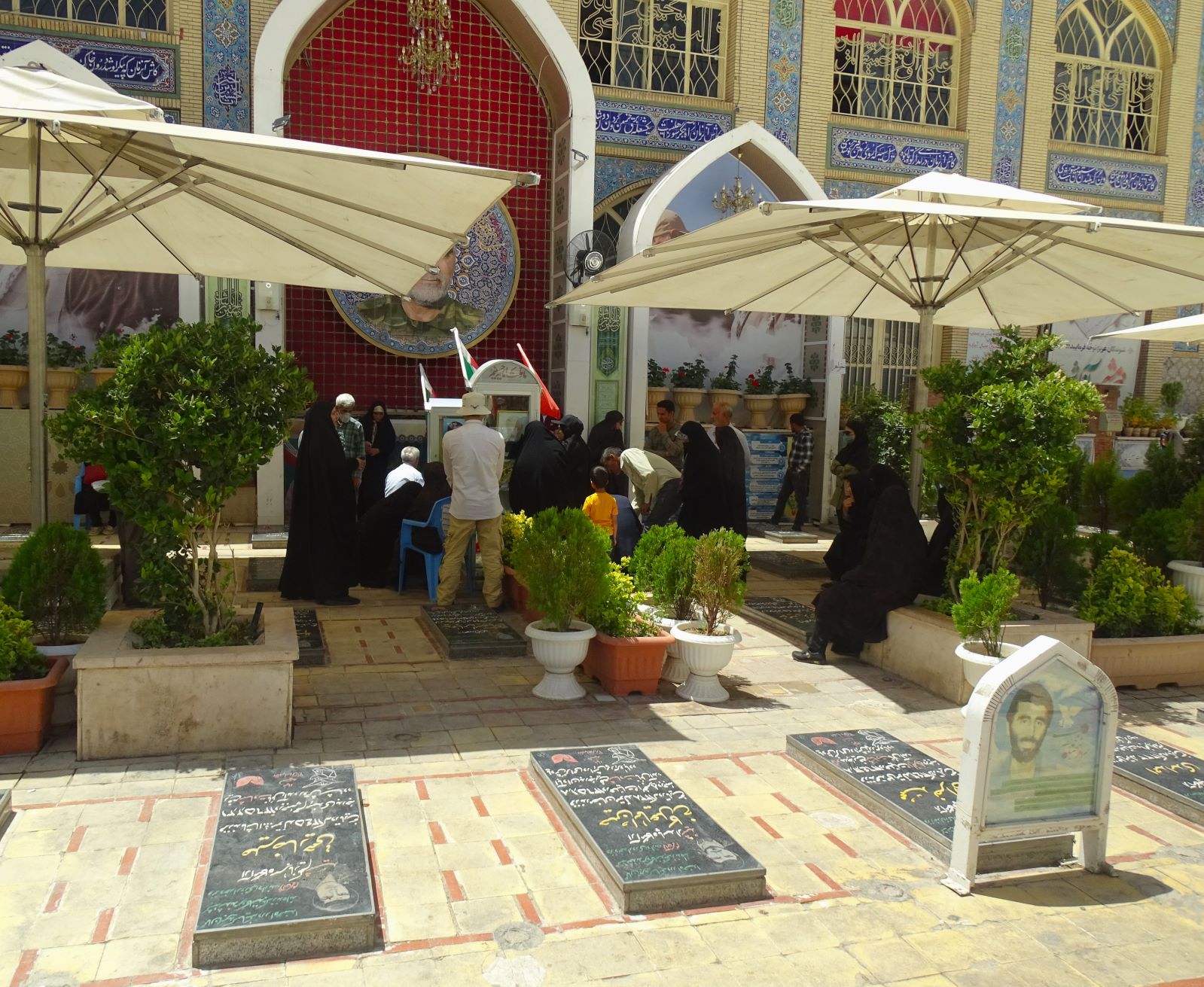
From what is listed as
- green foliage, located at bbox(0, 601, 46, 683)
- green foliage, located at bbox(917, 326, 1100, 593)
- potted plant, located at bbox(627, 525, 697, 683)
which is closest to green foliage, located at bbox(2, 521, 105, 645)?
green foliage, located at bbox(0, 601, 46, 683)

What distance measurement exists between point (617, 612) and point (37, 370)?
10.6 feet

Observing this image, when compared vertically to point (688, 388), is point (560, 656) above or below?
below

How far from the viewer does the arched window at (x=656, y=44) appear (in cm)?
1303

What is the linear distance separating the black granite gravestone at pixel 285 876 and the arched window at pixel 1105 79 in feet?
47.4

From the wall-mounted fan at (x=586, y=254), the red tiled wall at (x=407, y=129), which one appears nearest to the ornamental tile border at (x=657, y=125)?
the red tiled wall at (x=407, y=129)

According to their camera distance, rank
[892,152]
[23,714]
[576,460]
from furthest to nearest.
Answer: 1. [892,152]
2. [576,460]
3. [23,714]

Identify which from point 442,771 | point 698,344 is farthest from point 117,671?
point 698,344

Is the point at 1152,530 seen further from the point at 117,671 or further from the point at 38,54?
the point at 38,54

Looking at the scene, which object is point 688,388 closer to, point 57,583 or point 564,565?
point 564,565

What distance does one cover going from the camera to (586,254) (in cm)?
1197

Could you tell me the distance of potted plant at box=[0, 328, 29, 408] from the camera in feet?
35.3

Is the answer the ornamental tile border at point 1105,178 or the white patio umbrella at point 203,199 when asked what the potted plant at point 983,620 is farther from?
the ornamental tile border at point 1105,178

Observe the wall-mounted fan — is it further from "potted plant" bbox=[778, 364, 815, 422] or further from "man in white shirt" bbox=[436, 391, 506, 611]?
"man in white shirt" bbox=[436, 391, 506, 611]

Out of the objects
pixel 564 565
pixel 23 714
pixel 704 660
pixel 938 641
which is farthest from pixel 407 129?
pixel 23 714
